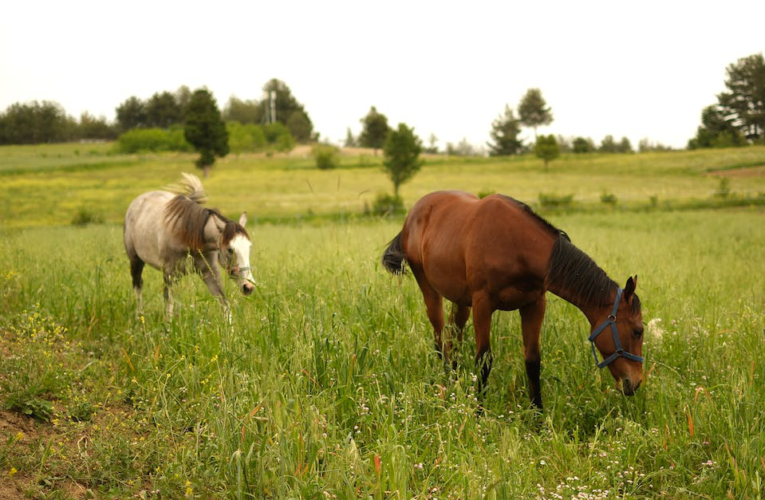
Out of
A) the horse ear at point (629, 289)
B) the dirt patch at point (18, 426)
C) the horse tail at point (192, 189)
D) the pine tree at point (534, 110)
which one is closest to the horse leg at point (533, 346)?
the horse ear at point (629, 289)

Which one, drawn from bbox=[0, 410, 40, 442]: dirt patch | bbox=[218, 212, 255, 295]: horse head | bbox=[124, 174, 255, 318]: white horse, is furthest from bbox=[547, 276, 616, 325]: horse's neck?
bbox=[0, 410, 40, 442]: dirt patch

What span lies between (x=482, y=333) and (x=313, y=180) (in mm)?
47950

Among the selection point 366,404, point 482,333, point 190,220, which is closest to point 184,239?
point 190,220

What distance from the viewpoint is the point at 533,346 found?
412cm

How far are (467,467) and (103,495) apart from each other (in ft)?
6.63

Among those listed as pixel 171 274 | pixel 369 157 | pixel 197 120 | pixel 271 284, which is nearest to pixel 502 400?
pixel 271 284

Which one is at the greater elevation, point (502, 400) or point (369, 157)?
point (369, 157)

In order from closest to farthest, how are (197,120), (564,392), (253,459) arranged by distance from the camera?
1. (253,459)
2. (564,392)
3. (197,120)

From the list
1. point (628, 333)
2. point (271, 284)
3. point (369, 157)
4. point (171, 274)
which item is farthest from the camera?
point (369, 157)

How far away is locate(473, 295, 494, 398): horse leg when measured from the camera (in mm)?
4105

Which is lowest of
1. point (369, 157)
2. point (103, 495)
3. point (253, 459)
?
point (103, 495)

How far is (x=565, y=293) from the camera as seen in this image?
387cm

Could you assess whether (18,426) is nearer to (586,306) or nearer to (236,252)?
(236,252)

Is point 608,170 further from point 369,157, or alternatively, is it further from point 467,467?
point 467,467
